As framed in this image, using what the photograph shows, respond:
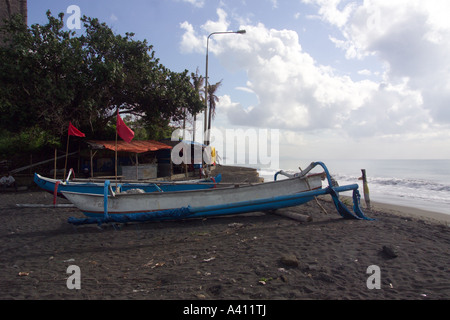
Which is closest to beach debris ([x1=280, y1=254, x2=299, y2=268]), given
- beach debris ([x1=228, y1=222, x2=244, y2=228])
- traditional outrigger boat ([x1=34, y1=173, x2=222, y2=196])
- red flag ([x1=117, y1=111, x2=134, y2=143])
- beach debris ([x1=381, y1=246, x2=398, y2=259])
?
beach debris ([x1=381, y1=246, x2=398, y2=259])

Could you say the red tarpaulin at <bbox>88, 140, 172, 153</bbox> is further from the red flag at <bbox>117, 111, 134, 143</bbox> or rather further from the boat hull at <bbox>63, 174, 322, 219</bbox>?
the boat hull at <bbox>63, 174, 322, 219</bbox>

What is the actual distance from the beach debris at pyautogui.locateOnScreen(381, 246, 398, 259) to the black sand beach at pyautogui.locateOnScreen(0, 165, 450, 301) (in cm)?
1

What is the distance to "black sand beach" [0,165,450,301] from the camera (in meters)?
3.95

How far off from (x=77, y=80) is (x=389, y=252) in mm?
15307

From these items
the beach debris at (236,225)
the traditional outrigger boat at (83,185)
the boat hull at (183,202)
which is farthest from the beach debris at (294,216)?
the traditional outrigger boat at (83,185)

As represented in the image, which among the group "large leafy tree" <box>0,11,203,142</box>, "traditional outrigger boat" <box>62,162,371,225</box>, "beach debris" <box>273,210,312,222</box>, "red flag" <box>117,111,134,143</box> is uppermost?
"large leafy tree" <box>0,11,203,142</box>

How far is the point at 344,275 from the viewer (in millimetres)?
4383

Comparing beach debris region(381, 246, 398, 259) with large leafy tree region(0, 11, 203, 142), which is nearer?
beach debris region(381, 246, 398, 259)

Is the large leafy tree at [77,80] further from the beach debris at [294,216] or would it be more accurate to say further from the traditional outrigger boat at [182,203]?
the beach debris at [294,216]

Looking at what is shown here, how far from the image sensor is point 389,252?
203 inches

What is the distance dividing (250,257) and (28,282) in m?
3.49

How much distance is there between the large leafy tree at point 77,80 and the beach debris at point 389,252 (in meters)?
14.4
